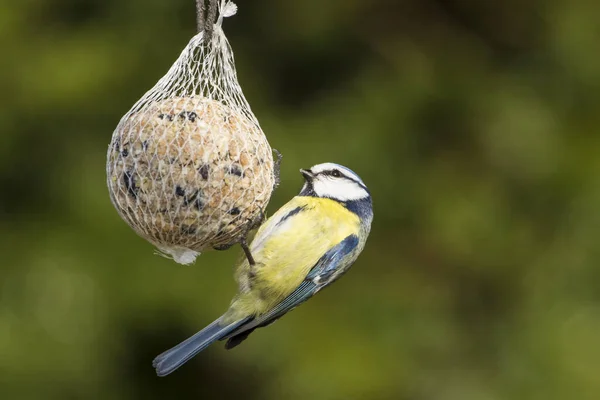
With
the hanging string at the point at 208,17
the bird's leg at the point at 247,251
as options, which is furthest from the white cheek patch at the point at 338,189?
the hanging string at the point at 208,17

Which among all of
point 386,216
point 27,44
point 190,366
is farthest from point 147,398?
point 27,44

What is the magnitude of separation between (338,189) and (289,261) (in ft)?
1.23

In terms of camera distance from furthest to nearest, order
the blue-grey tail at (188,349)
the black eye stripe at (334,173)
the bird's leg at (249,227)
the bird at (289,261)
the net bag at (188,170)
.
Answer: the black eye stripe at (334,173) → the bird at (289,261) → the blue-grey tail at (188,349) → the bird's leg at (249,227) → the net bag at (188,170)

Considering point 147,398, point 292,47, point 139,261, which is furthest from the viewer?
point 292,47

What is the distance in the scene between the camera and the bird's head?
337cm

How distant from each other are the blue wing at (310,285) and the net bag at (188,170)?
46cm

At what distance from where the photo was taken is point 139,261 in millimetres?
4812

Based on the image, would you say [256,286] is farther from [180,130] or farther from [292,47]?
[292,47]

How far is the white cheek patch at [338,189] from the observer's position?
3389 mm

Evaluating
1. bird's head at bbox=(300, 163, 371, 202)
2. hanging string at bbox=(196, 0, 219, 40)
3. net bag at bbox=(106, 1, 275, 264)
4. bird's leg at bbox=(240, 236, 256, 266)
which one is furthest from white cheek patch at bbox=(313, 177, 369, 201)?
hanging string at bbox=(196, 0, 219, 40)

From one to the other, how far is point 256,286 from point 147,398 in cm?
225

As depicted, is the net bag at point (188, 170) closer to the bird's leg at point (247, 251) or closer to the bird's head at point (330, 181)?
the bird's leg at point (247, 251)

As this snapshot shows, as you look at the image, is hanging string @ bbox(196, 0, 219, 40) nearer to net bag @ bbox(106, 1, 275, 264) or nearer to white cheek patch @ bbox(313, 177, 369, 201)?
net bag @ bbox(106, 1, 275, 264)

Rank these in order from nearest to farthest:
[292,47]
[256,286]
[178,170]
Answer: [178,170] → [256,286] → [292,47]
